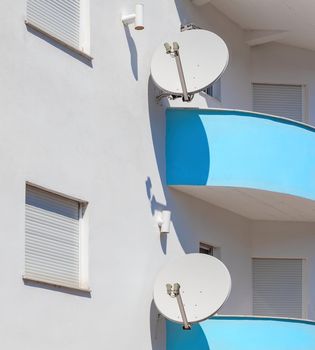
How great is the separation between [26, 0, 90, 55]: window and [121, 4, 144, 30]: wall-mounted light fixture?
867 millimetres

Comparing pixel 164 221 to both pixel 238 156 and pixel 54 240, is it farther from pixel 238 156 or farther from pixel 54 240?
pixel 54 240

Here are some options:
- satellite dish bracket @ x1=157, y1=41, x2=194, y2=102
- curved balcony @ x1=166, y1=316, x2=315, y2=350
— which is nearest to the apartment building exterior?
curved balcony @ x1=166, y1=316, x2=315, y2=350

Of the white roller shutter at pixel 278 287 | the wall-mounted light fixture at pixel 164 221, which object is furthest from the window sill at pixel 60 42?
the white roller shutter at pixel 278 287

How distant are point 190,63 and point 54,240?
13.1 ft

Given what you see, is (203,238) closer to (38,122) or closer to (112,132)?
(112,132)

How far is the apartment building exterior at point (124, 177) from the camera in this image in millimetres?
15102

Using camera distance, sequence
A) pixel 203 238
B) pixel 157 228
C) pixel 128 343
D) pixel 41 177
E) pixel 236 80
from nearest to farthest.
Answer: pixel 41 177 < pixel 128 343 < pixel 157 228 < pixel 203 238 < pixel 236 80

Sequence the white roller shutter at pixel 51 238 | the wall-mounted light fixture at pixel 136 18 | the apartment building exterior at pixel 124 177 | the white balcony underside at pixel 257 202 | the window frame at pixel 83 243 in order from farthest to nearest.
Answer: the white balcony underside at pixel 257 202 < the wall-mounted light fixture at pixel 136 18 < the window frame at pixel 83 243 < the white roller shutter at pixel 51 238 < the apartment building exterior at pixel 124 177

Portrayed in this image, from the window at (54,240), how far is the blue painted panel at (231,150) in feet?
9.03

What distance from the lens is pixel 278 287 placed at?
2286cm

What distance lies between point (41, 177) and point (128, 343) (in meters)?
3.07

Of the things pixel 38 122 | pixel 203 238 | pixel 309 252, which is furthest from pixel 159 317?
pixel 309 252

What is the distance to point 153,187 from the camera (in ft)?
59.6

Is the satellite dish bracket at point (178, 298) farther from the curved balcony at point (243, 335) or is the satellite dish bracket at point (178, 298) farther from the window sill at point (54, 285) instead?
the window sill at point (54, 285)
